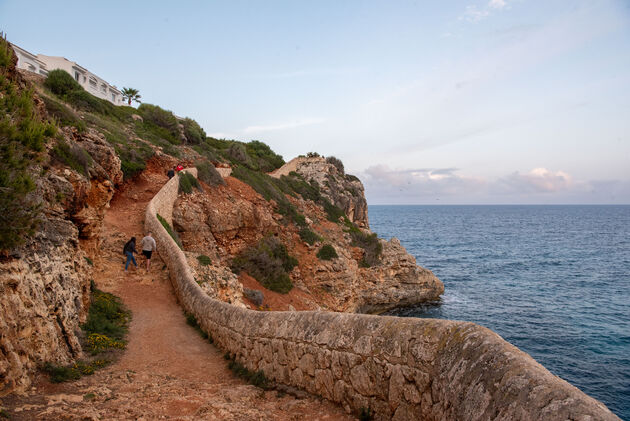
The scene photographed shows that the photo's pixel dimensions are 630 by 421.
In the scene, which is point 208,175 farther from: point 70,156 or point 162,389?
point 162,389

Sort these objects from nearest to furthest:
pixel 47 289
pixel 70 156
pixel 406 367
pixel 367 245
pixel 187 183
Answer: pixel 406 367 → pixel 47 289 → pixel 70 156 → pixel 187 183 → pixel 367 245

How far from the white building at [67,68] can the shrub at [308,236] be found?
32.3 metres

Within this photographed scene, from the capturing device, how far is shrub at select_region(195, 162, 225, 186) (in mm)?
26386

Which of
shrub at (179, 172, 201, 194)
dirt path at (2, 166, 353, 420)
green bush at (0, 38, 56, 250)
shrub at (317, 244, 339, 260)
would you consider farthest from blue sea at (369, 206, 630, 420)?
green bush at (0, 38, 56, 250)

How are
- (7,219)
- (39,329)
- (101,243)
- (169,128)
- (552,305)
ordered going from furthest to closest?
(169,128) < (552,305) < (101,243) < (39,329) < (7,219)

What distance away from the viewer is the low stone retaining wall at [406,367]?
318cm

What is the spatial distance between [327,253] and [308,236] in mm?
2127

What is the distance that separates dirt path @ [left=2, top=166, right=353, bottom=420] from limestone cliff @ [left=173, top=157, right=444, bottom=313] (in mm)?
6414

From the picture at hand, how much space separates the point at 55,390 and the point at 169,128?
33.1 metres

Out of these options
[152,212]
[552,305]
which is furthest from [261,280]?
[552,305]

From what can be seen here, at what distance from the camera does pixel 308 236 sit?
94.3 ft

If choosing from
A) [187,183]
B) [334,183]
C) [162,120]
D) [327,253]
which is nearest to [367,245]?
[327,253]

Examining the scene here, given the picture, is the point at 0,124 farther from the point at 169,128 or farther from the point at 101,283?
the point at 169,128

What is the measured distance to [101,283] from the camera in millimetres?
12406
